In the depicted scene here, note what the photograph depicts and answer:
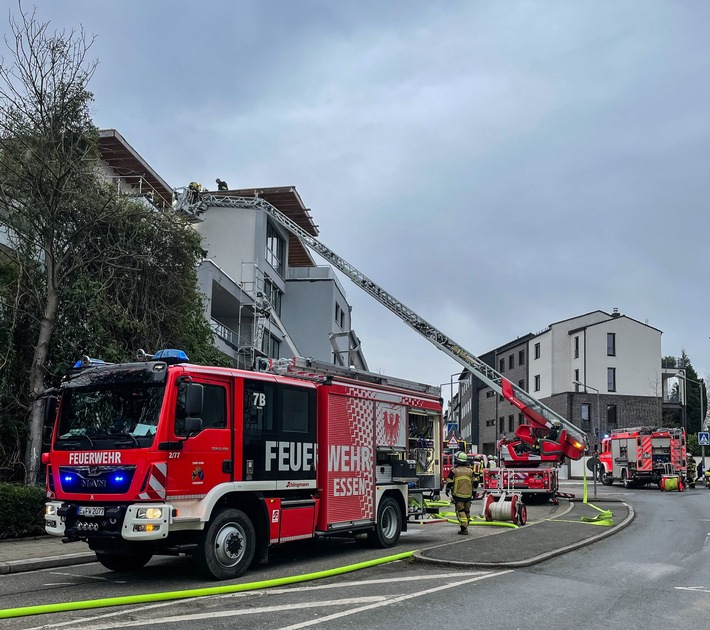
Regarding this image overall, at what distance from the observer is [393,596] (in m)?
8.23

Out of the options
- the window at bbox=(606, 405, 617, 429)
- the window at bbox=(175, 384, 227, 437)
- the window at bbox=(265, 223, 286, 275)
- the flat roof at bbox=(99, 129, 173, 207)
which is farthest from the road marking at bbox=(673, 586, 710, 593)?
the window at bbox=(606, 405, 617, 429)

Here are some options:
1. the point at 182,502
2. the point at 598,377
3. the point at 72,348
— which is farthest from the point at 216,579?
the point at 598,377

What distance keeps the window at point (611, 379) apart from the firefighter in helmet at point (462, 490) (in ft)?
156

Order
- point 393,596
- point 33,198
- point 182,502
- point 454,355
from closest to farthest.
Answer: point 393,596 → point 182,502 → point 33,198 → point 454,355

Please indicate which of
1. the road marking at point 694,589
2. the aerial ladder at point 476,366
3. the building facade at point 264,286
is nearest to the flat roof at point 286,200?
the building facade at point 264,286

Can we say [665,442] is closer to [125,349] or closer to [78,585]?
[125,349]

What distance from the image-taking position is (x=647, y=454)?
34.5m

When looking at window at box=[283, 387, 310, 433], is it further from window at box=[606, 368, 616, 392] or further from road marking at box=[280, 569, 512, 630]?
window at box=[606, 368, 616, 392]

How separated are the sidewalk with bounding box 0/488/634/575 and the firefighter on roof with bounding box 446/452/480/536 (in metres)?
0.35

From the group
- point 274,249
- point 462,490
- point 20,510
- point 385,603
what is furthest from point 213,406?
point 274,249

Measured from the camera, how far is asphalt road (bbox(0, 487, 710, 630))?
278 inches

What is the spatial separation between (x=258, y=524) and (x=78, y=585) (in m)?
2.32

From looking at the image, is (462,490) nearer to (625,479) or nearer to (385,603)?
(385,603)

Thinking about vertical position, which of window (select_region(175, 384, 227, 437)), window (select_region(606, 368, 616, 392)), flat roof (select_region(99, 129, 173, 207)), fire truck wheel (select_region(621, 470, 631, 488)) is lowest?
fire truck wheel (select_region(621, 470, 631, 488))
